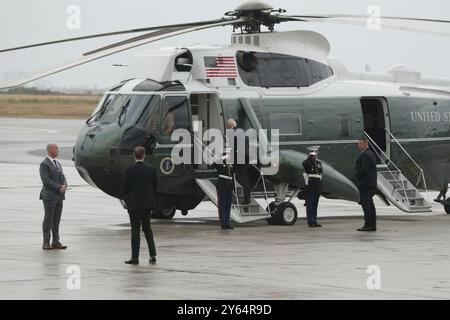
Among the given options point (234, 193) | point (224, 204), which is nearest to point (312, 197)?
point (234, 193)

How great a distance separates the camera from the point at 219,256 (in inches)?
715

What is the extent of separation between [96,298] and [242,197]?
994 centimetres

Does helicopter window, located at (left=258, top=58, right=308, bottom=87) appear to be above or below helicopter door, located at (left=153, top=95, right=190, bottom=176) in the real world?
above

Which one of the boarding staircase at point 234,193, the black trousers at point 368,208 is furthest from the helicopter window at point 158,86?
the black trousers at point 368,208

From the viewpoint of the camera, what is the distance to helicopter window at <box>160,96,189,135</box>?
75.2ft

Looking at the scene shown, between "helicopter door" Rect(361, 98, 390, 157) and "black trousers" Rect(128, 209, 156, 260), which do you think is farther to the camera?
"helicopter door" Rect(361, 98, 390, 157)

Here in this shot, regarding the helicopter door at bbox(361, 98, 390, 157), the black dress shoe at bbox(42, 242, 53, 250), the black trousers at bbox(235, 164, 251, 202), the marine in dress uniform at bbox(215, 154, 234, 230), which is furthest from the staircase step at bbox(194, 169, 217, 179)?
the black dress shoe at bbox(42, 242, 53, 250)

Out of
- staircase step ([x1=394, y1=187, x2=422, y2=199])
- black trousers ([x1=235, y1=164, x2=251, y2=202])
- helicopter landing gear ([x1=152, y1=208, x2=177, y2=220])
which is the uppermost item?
black trousers ([x1=235, y1=164, x2=251, y2=202])

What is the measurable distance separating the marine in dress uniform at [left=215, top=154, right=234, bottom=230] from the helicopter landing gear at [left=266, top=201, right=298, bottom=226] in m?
1.31

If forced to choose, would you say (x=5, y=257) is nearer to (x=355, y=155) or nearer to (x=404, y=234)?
(x=404, y=234)

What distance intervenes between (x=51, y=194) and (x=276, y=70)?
7.17 m

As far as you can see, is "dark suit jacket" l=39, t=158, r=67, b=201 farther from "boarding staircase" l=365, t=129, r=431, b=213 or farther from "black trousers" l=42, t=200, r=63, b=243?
"boarding staircase" l=365, t=129, r=431, b=213

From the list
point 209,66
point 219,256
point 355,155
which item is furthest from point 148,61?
point 219,256

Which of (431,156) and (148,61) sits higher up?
(148,61)
